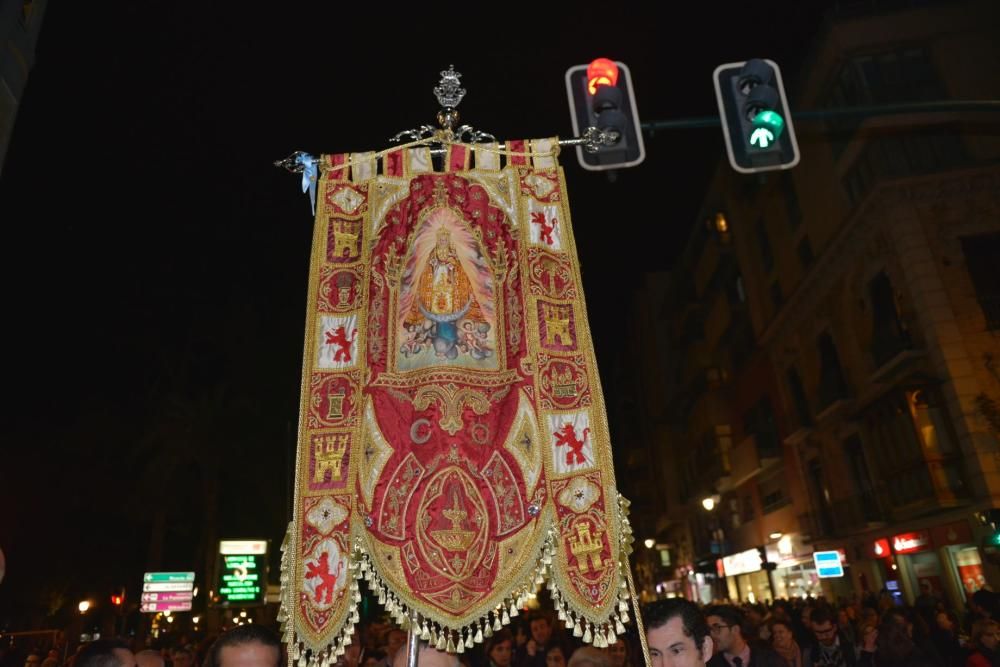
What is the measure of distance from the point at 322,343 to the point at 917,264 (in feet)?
67.8

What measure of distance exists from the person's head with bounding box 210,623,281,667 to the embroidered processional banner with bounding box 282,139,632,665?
0.56ft

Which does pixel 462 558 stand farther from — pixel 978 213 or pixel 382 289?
pixel 978 213

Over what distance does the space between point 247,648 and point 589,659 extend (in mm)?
2874

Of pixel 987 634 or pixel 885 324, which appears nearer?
pixel 987 634

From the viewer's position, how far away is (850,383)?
26.0m

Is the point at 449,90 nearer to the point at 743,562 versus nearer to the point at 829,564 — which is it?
the point at 829,564

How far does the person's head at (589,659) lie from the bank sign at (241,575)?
60.6 feet

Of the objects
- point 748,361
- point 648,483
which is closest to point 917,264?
point 748,361

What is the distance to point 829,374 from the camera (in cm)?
2728

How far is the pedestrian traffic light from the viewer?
7.09 m

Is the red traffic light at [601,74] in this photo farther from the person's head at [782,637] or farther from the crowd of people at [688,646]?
the person's head at [782,637]

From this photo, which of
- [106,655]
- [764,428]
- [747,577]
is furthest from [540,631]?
[747,577]

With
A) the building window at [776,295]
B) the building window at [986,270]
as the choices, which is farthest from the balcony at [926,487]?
the building window at [776,295]

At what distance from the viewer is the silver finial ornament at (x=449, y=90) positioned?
622 centimetres
